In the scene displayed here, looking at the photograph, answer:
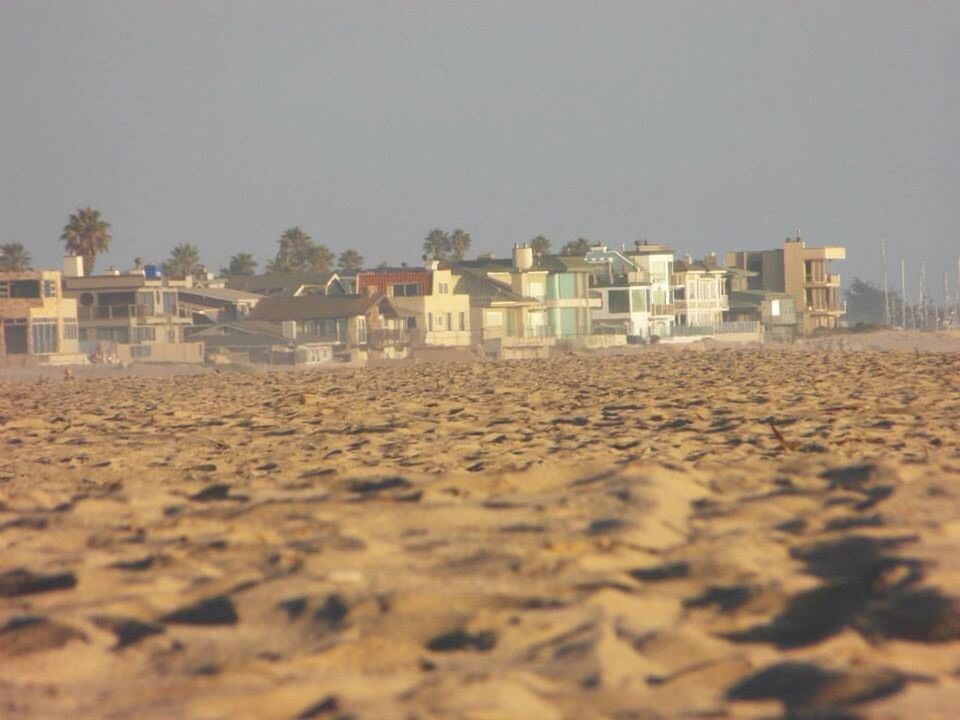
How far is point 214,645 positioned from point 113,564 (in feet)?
4.14

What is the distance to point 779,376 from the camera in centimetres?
2203

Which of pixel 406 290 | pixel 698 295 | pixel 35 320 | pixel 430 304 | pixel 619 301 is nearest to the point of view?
pixel 35 320

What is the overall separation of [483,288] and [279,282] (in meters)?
14.5

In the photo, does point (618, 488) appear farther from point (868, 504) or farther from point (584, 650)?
point (584, 650)

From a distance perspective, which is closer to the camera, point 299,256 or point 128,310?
point 128,310

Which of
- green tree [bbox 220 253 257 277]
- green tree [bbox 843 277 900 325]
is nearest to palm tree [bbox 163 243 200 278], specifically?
green tree [bbox 220 253 257 277]

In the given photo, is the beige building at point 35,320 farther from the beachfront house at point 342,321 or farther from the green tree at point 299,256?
the green tree at point 299,256

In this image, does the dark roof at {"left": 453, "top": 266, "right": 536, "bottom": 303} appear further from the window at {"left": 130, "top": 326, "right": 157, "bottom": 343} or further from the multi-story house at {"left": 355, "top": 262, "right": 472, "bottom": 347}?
the window at {"left": 130, "top": 326, "right": 157, "bottom": 343}

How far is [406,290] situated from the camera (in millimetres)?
79938

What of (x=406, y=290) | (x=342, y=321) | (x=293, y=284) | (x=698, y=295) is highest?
(x=293, y=284)

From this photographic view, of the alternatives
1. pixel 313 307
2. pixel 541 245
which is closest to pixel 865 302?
pixel 541 245

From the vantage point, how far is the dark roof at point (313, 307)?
71.4 meters

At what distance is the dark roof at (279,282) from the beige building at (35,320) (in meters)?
19.1

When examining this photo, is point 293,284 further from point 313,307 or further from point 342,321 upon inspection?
point 342,321
